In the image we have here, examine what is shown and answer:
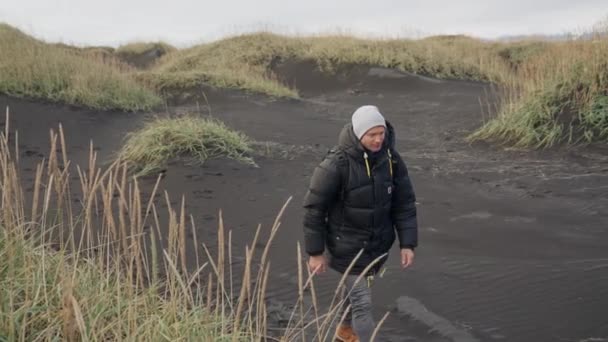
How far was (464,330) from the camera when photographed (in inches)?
153

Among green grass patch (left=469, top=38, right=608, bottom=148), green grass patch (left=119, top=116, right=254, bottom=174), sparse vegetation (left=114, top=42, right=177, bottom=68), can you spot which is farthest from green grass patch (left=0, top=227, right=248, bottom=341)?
sparse vegetation (left=114, top=42, right=177, bottom=68)

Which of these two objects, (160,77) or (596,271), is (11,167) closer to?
(596,271)

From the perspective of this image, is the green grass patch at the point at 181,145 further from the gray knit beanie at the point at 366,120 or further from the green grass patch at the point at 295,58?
the green grass patch at the point at 295,58

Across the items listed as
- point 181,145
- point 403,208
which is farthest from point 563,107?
point 403,208

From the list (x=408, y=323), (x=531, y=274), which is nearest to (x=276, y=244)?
(x=408, y=323)

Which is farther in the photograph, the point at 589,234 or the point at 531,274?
the point at 589,234

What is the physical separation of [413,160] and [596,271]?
4219 mm

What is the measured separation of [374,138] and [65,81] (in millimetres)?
10678

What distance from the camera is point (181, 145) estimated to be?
320 inches

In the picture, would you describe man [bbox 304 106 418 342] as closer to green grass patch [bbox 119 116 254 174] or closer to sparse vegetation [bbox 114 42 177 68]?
green grass patch [bbox 119 116 254 174]

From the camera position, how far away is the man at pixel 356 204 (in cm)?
334

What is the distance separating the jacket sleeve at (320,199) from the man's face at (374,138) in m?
0.19

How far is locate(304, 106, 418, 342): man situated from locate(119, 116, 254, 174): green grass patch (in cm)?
463

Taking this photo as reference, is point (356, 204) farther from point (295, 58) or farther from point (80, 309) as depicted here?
point (295, 58)
